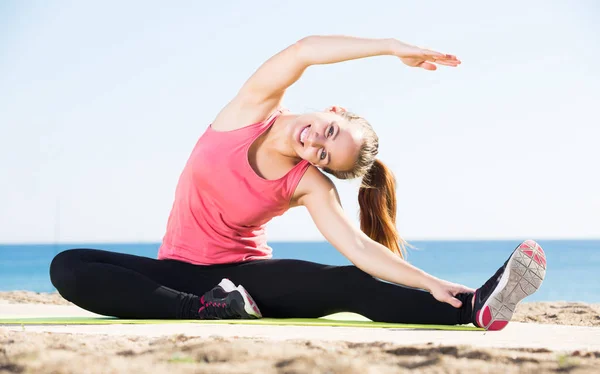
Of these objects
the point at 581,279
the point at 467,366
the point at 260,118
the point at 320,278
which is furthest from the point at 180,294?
the point at 581,279

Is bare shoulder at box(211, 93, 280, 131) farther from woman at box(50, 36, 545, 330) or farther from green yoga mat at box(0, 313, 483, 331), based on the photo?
green yoga mat at box(0, 313, 483, 331)

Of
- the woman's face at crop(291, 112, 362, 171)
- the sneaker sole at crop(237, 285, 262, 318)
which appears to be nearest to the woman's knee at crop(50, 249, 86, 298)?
the sneaker sole at crop(237, 285, 262, 318)

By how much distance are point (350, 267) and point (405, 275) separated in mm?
264

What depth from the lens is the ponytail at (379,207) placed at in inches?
136

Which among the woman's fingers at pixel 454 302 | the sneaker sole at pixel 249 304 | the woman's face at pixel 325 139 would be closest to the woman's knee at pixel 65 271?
the sneaker sole at pixel 249 304

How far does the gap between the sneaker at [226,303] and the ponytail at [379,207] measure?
77 cm

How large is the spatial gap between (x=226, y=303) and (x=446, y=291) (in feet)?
3.16

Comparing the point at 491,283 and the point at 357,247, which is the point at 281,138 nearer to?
the point at 357,247

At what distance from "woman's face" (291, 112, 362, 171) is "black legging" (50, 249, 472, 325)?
51 cm

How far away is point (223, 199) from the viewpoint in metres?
3.20

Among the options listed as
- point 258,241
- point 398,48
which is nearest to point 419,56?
point 398,48

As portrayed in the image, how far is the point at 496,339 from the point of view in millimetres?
2492

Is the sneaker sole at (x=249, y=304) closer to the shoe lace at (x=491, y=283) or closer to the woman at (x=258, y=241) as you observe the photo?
the woman at (x=258, y=241)

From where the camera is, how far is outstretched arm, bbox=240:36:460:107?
2883mm
